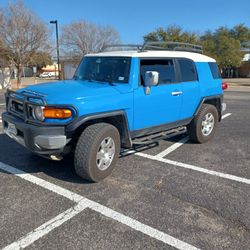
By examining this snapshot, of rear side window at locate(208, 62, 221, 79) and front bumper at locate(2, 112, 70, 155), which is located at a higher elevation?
rear side window at locate(208, 62, 221, 79)

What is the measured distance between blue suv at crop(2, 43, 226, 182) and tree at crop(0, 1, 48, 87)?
19907mm

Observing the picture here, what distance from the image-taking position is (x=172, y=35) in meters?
39.2

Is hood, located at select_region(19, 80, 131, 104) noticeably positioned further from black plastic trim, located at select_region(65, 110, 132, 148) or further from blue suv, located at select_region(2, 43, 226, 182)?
black plastic trim, located at select_region(65, 110, 132, 148)

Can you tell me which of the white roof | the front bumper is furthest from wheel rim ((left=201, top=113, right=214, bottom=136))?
the front bumper

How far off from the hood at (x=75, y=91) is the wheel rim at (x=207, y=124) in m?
2.55

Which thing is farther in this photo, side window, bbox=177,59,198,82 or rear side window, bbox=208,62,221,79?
rear side window, bbox=208,62,221,79

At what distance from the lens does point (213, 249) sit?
274cm

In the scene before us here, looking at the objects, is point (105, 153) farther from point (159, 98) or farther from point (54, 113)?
point (159, 98)

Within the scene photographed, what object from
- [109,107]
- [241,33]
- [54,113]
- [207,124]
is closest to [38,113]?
[54,113]

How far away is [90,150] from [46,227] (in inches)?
48.7

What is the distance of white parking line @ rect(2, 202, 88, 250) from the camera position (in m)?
2.78

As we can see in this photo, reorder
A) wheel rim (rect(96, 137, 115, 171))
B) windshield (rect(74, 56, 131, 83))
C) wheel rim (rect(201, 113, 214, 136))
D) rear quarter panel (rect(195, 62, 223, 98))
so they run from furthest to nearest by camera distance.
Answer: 1. wheel rim (rect(201, 113, 214, 136))
2. rear quarter panel (rect(195, 62, 223, 98))
3. windshield (rect(74, 56, 131, 83))
4. wheel rim (rect(96, 137, 115, 171))

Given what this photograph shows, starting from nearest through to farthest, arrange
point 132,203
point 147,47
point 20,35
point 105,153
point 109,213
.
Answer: point 109,213 < point 132,203 < point 105,153 < point 147,47 < point 20,35

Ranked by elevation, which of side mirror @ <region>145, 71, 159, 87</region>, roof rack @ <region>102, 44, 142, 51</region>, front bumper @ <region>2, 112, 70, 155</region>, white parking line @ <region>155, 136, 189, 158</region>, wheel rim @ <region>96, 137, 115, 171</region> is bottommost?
white parking line @ <region>155, 136, 189, 158</region>
